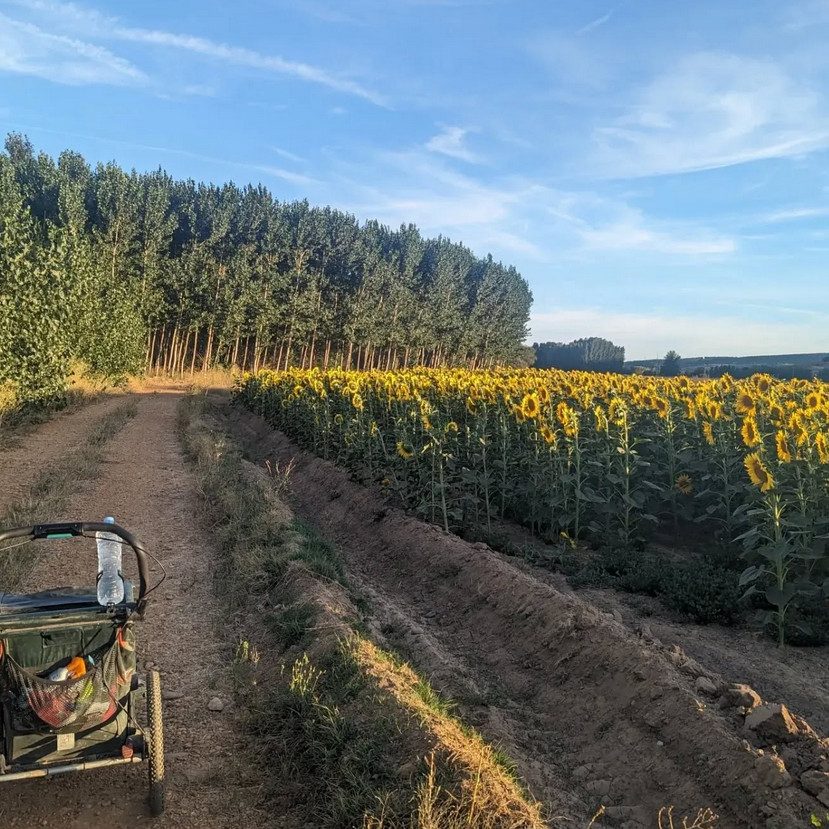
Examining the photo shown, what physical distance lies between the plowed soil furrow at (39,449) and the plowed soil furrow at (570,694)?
261 inches

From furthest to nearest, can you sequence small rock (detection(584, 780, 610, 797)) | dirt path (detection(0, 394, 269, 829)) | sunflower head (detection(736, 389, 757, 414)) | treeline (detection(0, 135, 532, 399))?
treeline (detection(0, 135, 532, 399))
sunflower head (detection(736, 389, 757, 414))
small rock (detection(584, 780, 610, 797))
dirt path (detection(0, 394, 269, 829))

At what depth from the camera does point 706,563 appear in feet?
27.6

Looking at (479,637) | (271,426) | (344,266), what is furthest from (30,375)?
(344,266)

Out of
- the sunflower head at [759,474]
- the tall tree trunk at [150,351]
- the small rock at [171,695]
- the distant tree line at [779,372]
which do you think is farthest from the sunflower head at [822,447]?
the tall tree trunk at [150,351]

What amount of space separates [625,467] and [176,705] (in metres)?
6.38

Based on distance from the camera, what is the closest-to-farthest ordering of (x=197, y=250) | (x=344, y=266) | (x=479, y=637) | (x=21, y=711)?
(x=21, y=711), (x=479, y=637), (x=197, y=250), (x=344, y=266)

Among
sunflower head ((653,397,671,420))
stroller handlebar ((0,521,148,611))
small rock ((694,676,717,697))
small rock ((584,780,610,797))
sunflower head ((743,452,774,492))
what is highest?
sunflower head ((653,397,671,420))

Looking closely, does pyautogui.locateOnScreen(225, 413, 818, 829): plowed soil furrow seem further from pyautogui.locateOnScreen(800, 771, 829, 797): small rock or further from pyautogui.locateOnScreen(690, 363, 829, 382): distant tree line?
pyautogui.locateOnScreen(690, 363, 829, 382): distant tree line

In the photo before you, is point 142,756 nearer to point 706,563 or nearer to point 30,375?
point 706,563

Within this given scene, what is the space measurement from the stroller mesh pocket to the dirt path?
0.66 m

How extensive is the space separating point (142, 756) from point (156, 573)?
479 cm

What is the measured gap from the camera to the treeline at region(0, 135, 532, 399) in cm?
5269

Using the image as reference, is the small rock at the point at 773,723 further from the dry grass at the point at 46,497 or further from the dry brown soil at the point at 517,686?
the dry grass at the point at 46,497

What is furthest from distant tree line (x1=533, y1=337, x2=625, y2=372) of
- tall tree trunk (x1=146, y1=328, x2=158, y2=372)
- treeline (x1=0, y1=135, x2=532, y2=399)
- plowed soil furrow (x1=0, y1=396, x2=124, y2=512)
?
plowed soil furrow (x1=0, y1=396, x2=124, y2=512)
